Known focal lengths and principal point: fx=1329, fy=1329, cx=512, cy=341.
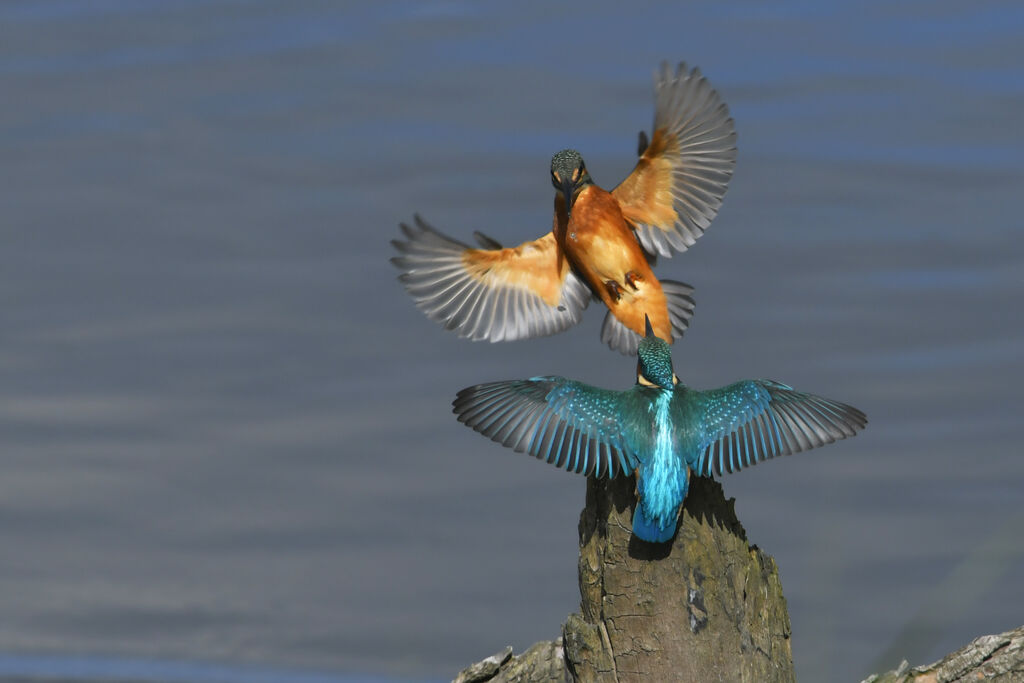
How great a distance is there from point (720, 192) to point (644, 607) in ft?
12.2

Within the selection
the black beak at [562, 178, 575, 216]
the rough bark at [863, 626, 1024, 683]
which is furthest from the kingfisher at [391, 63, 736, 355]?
the rough bark at [863, 626, 1024, 683]

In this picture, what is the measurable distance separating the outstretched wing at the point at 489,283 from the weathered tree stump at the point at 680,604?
2.66 meters

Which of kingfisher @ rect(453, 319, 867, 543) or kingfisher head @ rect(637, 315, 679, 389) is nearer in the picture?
kingfisher @ rect(453, 319, 867, 543)

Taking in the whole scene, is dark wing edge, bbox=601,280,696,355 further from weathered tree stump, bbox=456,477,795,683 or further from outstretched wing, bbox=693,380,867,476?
weathered tree stump, bbox=456,477,795,683

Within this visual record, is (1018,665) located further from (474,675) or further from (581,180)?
(581,180)

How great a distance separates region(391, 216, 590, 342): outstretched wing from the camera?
7.73 metres

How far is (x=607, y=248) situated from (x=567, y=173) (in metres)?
0.51

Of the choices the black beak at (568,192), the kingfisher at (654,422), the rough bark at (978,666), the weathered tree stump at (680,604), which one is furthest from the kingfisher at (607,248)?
the rough bark at (978,666)

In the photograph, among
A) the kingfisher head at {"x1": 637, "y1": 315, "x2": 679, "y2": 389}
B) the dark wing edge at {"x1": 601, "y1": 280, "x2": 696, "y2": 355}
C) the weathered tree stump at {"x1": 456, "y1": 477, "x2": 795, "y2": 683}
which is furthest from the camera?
the dark wing edge at {"x1": 601, "y1": 280, "x2": 696, "y2": 355}

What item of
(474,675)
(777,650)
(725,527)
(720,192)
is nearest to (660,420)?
(725,527)

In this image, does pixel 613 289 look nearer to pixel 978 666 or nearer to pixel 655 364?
pixel 655 364

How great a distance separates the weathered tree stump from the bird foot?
7.64 ft

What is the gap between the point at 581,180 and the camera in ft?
25.5

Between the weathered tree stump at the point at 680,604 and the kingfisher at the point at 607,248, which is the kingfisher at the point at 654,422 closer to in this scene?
the weathered tree stump at the point at 680,604
